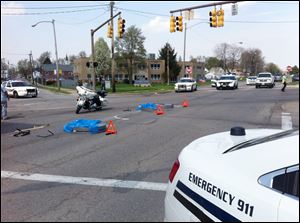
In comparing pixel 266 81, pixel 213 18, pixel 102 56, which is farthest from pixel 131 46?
pixel 213 18

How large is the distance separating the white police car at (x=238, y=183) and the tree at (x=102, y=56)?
266 feet

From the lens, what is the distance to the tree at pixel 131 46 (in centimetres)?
7938

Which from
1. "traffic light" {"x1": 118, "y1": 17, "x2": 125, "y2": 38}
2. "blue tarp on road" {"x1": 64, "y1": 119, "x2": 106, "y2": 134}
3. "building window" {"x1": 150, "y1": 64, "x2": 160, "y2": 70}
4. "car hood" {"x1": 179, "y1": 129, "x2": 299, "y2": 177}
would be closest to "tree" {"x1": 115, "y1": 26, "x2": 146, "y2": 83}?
"building window" {"x1": 150, "y1": 64, "x2": 160, "y2": 70}

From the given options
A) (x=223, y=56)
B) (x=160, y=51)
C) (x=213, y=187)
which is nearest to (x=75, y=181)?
→ (x=213, y=187)

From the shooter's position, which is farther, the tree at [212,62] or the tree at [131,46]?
the tree at [212,62]

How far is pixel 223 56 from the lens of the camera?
12056 cm

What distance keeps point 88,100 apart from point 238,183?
1538 cm

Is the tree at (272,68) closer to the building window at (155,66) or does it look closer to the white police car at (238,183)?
the building window at (155,66)

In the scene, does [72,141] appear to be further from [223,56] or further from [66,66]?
[66,66]

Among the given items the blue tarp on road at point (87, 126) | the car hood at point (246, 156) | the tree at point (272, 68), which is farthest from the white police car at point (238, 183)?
the tree at point (272, 68)

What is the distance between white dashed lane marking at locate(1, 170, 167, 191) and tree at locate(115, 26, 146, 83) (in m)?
75.7

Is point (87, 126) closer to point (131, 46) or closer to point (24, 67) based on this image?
point (131, 46)

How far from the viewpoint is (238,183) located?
2080 mm

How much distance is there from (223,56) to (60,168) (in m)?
119
